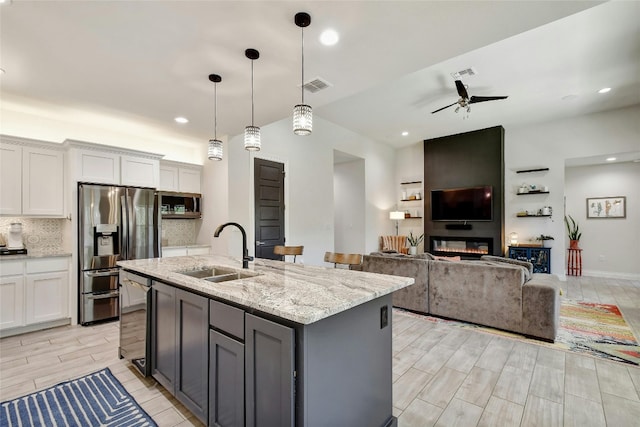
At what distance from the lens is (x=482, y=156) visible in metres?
7.00

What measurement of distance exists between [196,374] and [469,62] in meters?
4.61

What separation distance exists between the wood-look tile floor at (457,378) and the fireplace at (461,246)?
3472mm

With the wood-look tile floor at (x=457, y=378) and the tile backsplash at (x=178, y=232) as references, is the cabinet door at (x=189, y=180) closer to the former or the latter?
the tile backsplash at (x=178, y=232)

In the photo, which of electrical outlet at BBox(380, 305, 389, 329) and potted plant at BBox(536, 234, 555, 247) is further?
potted plant at BBox(536, 234, 555, 247)

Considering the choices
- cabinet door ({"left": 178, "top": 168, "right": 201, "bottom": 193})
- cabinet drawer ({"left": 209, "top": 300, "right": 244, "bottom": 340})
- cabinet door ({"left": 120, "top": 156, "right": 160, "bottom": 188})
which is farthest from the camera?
cabinet door ({"left": 178, "top": 168, "right": 201, "bottom": 193})

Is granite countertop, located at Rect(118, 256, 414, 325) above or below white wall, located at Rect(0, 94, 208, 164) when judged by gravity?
below

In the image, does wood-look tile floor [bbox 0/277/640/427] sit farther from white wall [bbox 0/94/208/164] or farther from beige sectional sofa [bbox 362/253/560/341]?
white wall [bbox 0/94/208/164]

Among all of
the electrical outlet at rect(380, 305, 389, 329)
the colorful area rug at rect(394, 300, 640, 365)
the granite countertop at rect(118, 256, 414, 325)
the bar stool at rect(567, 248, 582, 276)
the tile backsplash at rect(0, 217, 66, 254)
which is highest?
the tile backsplash at rect(0, 217, 66, 254)

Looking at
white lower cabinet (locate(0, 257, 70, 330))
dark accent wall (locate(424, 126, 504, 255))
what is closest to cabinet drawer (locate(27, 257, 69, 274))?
white lower cabinet (locate(0, 257, 70, 330))

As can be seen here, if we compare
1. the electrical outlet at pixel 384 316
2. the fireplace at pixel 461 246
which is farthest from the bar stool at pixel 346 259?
the fireplace at pixel 461 246

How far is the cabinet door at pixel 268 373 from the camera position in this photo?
125 cm

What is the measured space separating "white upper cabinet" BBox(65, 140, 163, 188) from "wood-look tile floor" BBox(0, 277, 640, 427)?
6.46ft

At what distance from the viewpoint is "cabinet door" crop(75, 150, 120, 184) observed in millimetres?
3773

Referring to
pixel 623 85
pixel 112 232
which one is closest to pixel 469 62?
pixel 623 85
